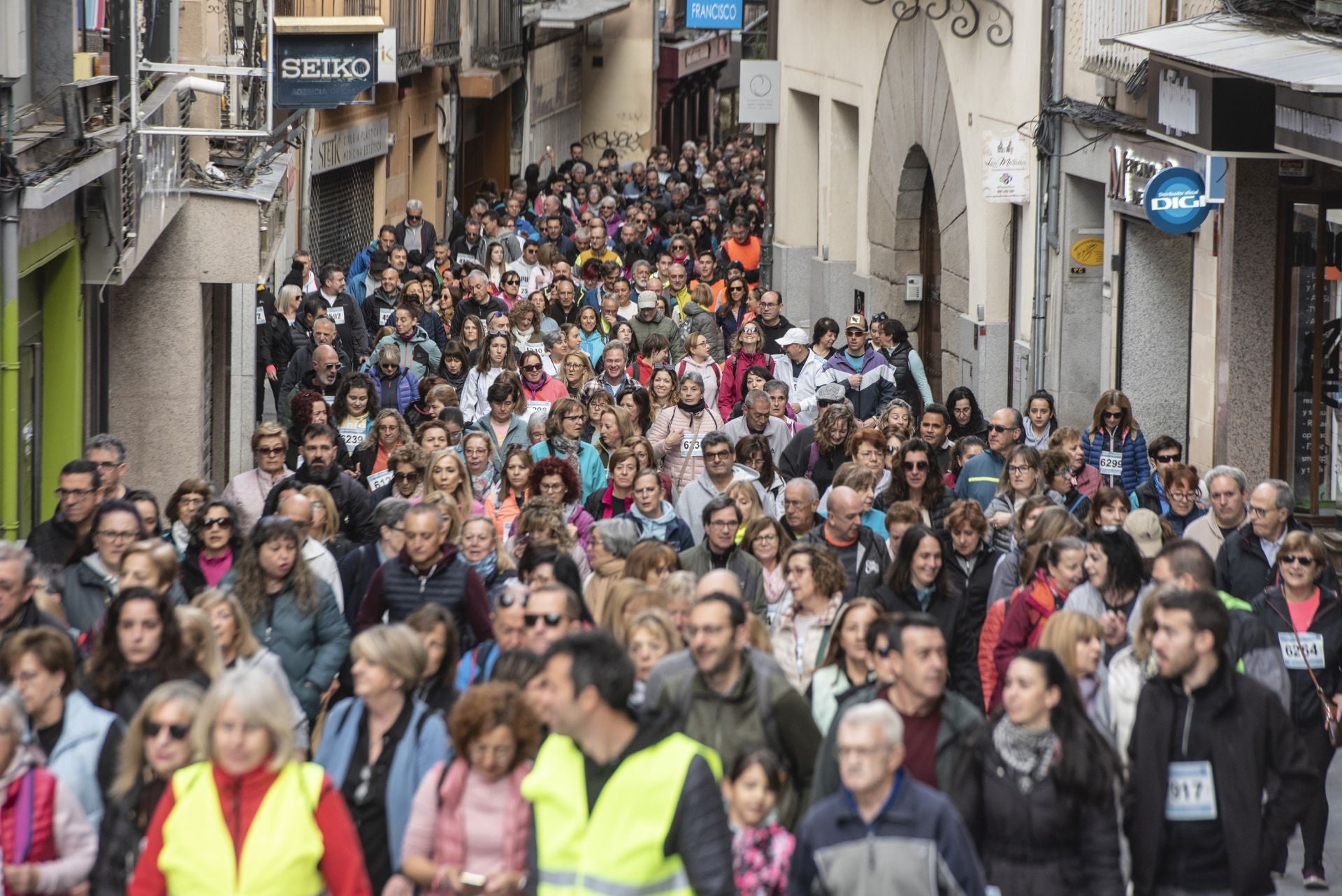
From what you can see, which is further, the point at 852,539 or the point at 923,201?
the point at 923,201

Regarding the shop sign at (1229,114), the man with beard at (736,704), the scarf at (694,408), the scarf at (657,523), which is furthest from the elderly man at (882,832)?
the shop sign at (1229,114)

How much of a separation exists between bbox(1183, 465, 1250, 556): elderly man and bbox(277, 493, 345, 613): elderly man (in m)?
4.08

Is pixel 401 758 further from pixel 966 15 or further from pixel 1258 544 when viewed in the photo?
pixel 966 15

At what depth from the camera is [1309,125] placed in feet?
46.2

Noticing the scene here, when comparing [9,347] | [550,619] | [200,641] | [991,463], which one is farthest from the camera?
[991,463]

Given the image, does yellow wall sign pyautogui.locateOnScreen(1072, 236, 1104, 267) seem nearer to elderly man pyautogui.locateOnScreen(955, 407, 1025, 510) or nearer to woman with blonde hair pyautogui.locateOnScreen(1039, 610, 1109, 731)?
elderly man pyautogui.locateOnScreen(955, 407, 1025, 510)

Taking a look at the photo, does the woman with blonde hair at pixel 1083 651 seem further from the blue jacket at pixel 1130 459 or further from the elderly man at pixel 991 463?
the blue jacket at pixel 1130 459

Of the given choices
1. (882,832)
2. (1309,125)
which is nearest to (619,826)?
(882,832)

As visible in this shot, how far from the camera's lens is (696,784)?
220 inches

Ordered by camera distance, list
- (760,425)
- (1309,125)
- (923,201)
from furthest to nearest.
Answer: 1. (923,201)
2. (760,425)
3. (1309,125)

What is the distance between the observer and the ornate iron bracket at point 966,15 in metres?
22.1

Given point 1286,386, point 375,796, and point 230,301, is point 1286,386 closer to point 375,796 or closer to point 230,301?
point 230,301

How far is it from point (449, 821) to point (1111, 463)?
338 inches

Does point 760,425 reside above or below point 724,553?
above
